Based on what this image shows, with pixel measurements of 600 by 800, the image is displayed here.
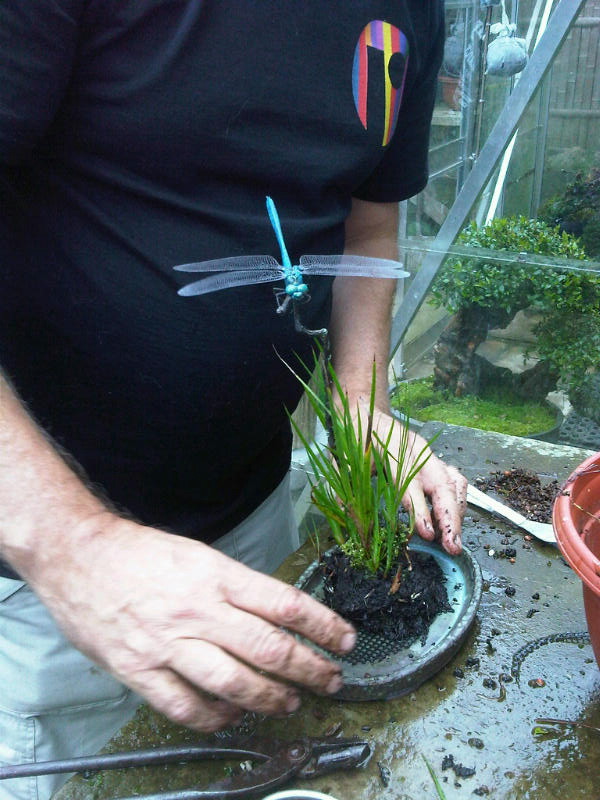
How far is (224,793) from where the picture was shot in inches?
38.2

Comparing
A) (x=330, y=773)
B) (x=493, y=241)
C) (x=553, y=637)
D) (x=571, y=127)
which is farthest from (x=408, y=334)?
(x=330, y=773)

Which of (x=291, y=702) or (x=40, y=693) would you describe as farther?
(x=40, y=693)

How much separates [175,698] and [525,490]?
1.15 meters

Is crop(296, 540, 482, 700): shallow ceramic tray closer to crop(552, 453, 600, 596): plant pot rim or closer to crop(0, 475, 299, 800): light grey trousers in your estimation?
crop(552, 453, 600, 596): plant pot rim

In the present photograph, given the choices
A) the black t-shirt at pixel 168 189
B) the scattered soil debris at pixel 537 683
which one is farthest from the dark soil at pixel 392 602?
the black t-shirt at pixel 168 189

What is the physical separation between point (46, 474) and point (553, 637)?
3.06 ft

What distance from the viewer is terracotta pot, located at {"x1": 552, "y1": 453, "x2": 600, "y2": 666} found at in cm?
100

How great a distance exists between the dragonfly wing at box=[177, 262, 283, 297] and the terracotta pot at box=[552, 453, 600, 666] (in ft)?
2.07

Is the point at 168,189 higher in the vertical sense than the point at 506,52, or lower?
lower

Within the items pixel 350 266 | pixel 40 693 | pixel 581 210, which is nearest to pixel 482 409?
pixel 581 210

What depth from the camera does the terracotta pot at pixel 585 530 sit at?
997 mm

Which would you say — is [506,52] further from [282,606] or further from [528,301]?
[282,606]

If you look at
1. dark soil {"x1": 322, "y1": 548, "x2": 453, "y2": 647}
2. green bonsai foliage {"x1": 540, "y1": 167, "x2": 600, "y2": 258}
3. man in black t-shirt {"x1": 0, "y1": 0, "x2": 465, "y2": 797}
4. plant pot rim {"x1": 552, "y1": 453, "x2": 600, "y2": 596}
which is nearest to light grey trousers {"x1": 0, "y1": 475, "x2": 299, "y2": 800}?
man in black t-shirt {"x1": 0, "y1": 0, "x2": 465, "y2": 797}

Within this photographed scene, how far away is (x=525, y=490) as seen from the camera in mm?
1756
